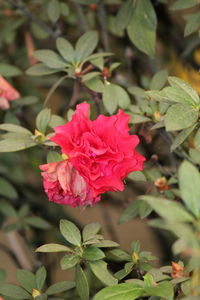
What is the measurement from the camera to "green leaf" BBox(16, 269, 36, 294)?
31.0 inches

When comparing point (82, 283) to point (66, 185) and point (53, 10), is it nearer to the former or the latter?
point (66, 185)

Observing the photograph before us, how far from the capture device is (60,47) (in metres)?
0.95

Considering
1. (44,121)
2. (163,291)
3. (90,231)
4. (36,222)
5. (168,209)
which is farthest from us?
(36,222)

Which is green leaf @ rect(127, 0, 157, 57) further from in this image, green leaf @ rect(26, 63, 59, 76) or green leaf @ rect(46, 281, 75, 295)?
green leaf @ rect(46, 281, 75, 295)

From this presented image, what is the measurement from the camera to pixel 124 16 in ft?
3.45

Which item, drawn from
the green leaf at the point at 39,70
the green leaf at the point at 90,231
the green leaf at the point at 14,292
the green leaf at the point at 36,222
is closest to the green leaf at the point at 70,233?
the green leaf at the point at 90,231

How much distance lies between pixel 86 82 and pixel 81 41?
0.10m

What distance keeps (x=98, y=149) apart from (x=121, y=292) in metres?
0.19

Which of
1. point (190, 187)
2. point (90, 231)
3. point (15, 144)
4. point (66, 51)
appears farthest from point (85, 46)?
point (190, 187)

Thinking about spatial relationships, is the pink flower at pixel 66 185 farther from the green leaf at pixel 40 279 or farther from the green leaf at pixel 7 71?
the green leaf at pixel 7 71

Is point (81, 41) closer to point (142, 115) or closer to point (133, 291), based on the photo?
point (142, 115)

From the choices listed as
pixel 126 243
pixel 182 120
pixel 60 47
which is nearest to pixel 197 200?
pixel 182 120

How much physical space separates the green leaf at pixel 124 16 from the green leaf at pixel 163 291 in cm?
57

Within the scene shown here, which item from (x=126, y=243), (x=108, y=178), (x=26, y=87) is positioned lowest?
(x=126, y=243)
